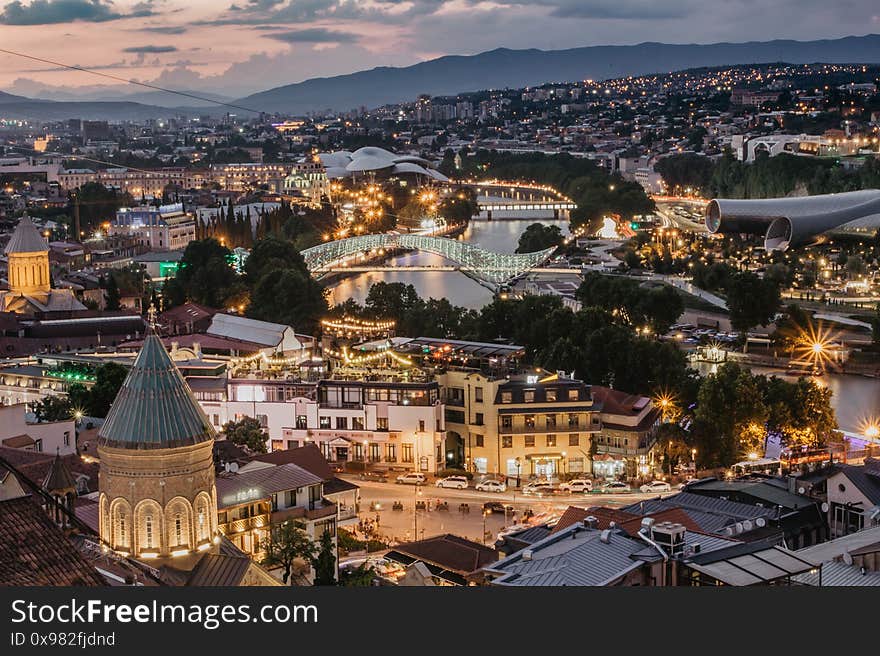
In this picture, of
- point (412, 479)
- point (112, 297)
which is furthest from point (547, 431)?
point (112, 297)

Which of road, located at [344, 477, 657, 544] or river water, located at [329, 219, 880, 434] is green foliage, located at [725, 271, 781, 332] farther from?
road, located at [344, 477, 657, 544]

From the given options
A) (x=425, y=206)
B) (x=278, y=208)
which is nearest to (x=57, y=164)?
(x=425, y=206)

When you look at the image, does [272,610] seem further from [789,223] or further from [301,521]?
[789,223]

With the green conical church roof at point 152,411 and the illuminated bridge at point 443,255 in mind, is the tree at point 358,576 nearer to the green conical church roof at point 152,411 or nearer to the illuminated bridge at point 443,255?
the green conical church roof at point 152,411

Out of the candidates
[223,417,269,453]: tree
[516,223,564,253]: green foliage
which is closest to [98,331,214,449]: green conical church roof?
[223,417,269,453]: tree

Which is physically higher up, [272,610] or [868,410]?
[272,610]
